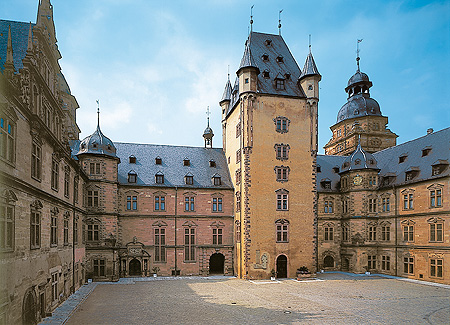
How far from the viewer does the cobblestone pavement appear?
2156 centimetres

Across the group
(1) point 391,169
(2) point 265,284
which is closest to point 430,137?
(1) point 391,169

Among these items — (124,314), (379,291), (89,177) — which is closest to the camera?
(124,314)

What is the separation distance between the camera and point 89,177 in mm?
37281

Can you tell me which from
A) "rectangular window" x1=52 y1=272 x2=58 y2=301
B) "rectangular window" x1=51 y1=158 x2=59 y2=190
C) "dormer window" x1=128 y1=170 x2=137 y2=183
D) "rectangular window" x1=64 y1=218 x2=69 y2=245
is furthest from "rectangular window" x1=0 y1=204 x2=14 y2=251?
"dormer window" x1=128 y1=170 x2=137 y2=183

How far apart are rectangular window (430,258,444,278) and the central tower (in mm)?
11692

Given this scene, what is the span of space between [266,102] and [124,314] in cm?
2676

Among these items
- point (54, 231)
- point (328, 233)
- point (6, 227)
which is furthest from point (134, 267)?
point (6, 227)

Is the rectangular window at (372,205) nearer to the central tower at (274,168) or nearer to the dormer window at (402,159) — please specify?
the dormer window at (402,159)

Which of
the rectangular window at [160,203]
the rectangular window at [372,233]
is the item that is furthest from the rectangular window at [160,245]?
the rectangular window at [372,233]

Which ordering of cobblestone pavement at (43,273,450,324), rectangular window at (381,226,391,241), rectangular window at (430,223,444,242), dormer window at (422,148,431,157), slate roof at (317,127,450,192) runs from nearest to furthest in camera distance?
cobblestone pavement at (43,273,450,324) → rectangular window at (430,223,444,242) → slate roof at (317,127,450,192) → dormer window at (422,148,431,157) → rectangular window at (381,226,391,241)

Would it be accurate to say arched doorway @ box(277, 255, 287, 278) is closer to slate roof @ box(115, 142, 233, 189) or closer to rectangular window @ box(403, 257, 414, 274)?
slate roof @ box(115, 142, 233, 189)

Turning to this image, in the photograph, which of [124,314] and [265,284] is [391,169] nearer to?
[265,284]

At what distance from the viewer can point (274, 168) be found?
4038cm

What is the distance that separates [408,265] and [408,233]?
3.38m
